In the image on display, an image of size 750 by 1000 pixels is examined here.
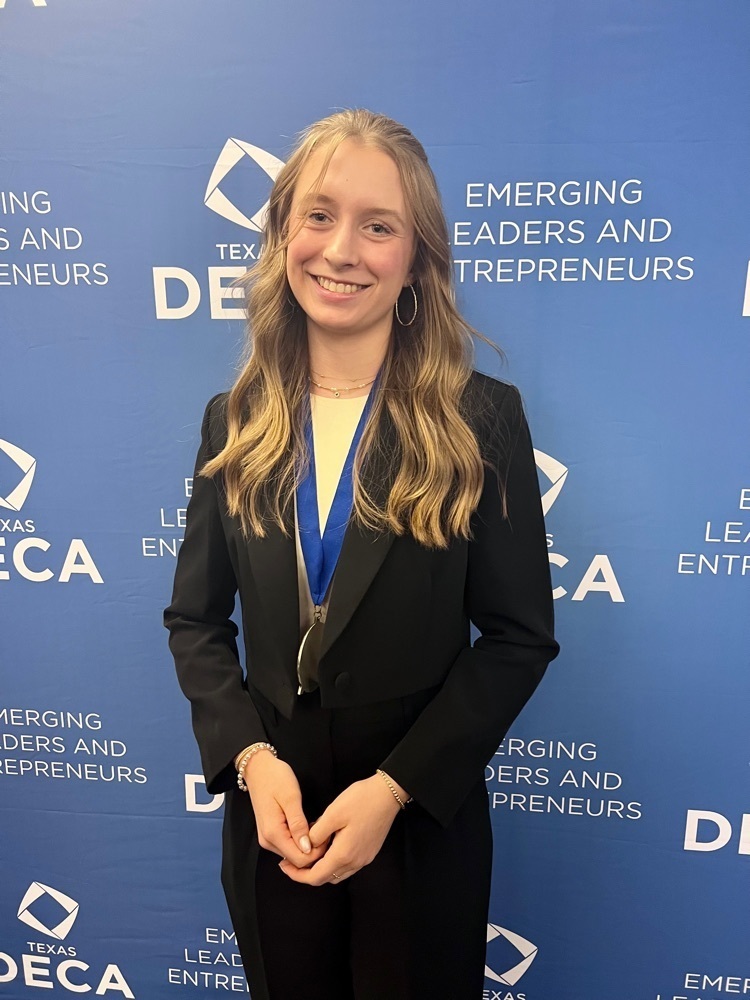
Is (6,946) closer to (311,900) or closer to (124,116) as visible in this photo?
(311,900)

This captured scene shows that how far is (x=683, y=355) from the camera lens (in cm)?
155

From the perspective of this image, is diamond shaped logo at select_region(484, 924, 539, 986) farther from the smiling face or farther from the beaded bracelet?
the smiling face

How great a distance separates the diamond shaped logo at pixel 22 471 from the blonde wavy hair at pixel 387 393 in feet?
2.38

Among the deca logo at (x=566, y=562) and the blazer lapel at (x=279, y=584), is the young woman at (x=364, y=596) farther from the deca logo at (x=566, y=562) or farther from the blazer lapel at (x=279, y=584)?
the deca logo at (x=566, y=562)

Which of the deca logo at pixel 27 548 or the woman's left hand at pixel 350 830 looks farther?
the deca logo at pixel 27 548

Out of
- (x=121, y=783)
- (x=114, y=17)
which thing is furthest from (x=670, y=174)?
(x=121, y=783)

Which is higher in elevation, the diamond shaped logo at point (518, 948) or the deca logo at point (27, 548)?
the deca logo at point (27, 548)

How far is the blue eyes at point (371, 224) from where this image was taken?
3.78 ft

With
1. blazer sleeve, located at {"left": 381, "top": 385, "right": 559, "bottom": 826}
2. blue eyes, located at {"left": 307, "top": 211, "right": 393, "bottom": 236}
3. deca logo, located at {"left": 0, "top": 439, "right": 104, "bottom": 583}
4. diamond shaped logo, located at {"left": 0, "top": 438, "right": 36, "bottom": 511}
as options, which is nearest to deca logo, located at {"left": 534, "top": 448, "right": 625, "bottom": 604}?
blazer sleeve, located at {"left": 381, "top": 385, "right": 559, "bottom": 826}

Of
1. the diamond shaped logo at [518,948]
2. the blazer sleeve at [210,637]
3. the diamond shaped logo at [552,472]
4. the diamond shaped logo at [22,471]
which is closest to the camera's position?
the blazer sleeve at [210,637]

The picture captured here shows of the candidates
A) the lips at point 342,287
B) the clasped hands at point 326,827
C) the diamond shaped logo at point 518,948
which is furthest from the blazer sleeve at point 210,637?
the diamond shaped logo at point 518,948

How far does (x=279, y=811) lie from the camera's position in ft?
3.70

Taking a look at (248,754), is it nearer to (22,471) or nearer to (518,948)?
(22,471)

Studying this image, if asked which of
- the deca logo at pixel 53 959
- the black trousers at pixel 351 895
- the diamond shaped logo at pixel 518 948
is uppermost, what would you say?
the black trousers at pixel 351 895
